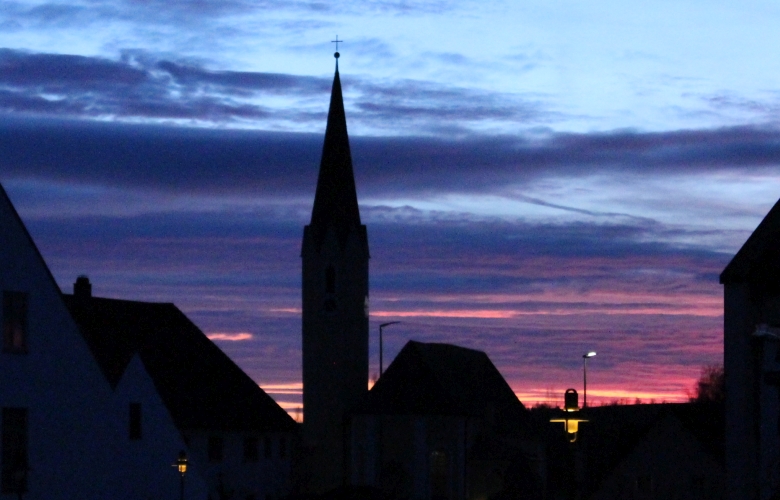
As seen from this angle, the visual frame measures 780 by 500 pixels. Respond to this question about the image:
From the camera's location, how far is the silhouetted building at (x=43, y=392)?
32188 millimetres

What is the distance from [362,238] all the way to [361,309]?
4635 millimetres

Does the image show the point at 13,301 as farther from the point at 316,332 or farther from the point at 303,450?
the point at 316,332

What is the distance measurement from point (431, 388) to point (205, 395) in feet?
82.8

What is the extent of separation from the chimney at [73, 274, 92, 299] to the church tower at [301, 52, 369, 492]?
84.8 feet

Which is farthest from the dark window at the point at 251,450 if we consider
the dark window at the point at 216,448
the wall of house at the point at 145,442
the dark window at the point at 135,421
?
the dark window at the point at 135,421

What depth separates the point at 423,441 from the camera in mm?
85062

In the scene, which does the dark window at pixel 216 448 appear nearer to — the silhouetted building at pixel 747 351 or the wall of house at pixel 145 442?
the wall of house at pixel 145 442

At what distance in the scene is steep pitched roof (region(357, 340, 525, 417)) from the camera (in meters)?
86.1

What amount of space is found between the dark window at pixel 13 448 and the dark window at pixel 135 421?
41.3 feet

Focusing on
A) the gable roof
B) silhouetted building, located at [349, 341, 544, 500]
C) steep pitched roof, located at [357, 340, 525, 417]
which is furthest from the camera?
steep pitched roof, located at [357, 340, 525, 417]

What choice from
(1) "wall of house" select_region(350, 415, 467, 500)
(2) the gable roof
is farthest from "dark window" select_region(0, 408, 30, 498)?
(1) "wall of house" select_region(350, 415, 467, 500)

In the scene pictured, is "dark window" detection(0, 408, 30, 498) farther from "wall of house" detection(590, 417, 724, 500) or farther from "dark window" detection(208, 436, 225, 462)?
"wall of house" detection(590, 417, 724, 500)

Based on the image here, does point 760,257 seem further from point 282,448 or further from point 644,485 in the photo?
point 282,448

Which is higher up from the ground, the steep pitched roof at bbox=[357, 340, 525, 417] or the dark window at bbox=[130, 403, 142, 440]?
the steep pitched roof at bbox=[357, 340, 525, 417]
